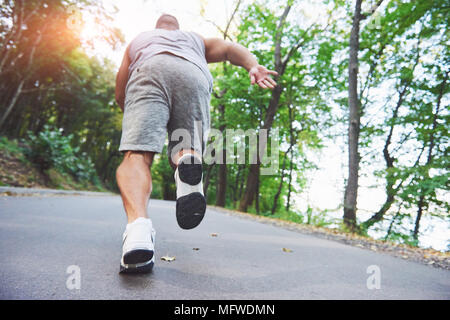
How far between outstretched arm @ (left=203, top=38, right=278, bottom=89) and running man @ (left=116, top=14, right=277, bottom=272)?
0.02 meters

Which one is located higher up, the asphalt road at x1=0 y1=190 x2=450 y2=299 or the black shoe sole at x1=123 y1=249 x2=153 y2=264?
the black shoe sole at x1=123 y1=249 x2=153 y2=264

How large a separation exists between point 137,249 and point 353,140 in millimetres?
7347

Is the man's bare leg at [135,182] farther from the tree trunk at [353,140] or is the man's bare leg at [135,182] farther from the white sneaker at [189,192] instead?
the tree trunk at [353,140]

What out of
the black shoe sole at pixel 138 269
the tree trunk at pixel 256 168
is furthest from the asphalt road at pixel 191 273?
the tree trunk at pixel 256 168

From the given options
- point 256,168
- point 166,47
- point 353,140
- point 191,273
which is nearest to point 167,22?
point 166,47

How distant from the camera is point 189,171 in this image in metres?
1.59

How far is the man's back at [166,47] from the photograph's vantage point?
1755mm

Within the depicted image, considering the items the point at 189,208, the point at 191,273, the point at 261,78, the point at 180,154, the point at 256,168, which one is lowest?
the point at 191,273

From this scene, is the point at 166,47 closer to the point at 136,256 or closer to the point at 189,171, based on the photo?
the point at 189,171

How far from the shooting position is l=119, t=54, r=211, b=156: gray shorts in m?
1.58

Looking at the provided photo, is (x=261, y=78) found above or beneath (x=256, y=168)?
above

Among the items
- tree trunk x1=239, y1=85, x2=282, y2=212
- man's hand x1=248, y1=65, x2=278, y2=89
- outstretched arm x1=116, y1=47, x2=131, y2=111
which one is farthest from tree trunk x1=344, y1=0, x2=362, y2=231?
outstretched arm x1=116, y1=47, x2=131, y2=111

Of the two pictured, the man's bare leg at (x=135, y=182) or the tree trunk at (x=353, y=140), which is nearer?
the man's bare leg at (x=135, y=182)

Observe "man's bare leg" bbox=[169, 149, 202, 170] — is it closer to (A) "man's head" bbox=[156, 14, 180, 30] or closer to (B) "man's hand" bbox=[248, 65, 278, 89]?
(B) "man's hand" bbox=[248, 65, 278, 89]
